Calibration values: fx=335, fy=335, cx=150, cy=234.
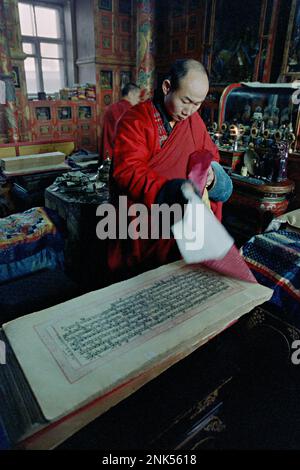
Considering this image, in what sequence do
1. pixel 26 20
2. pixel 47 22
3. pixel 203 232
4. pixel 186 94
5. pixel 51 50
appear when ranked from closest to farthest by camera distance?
pixel 203 232, pixel 186 94, pixel 26 20, pixel 47 22, pixel 51 50

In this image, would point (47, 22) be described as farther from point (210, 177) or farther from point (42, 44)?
point (210, 177)

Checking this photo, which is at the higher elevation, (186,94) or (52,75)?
(52,75)

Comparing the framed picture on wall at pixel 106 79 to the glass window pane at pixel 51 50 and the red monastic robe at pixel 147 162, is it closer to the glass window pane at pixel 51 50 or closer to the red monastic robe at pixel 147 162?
the glass window pane at pixel 51 50

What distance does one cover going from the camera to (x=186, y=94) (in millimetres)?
1208

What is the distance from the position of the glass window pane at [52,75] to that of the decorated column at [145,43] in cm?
188

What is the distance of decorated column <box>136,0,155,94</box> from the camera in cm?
642

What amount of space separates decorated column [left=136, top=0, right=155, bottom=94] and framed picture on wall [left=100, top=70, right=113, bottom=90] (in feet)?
2.51

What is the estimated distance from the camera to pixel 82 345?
30.9 inches

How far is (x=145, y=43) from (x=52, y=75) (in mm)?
2187

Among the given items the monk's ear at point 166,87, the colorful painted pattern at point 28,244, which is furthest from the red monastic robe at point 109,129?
the monk's ear at point 166,87

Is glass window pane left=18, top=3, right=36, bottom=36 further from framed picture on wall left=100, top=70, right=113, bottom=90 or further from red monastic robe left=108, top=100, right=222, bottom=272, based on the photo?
red monastic robe left=108, top=100, right=222, bottom=272

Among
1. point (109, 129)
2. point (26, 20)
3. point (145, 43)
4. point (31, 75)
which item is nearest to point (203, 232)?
point (109, 129)

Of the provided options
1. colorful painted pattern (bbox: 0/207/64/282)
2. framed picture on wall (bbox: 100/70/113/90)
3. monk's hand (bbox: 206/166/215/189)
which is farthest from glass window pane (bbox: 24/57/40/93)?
monk's hand (bbox: 206/166/215/189)

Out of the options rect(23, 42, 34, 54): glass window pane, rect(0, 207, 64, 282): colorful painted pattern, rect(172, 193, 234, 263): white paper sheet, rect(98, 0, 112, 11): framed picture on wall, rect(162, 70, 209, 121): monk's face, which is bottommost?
rect(0, 207, 64, 282): colorful painted pattern
